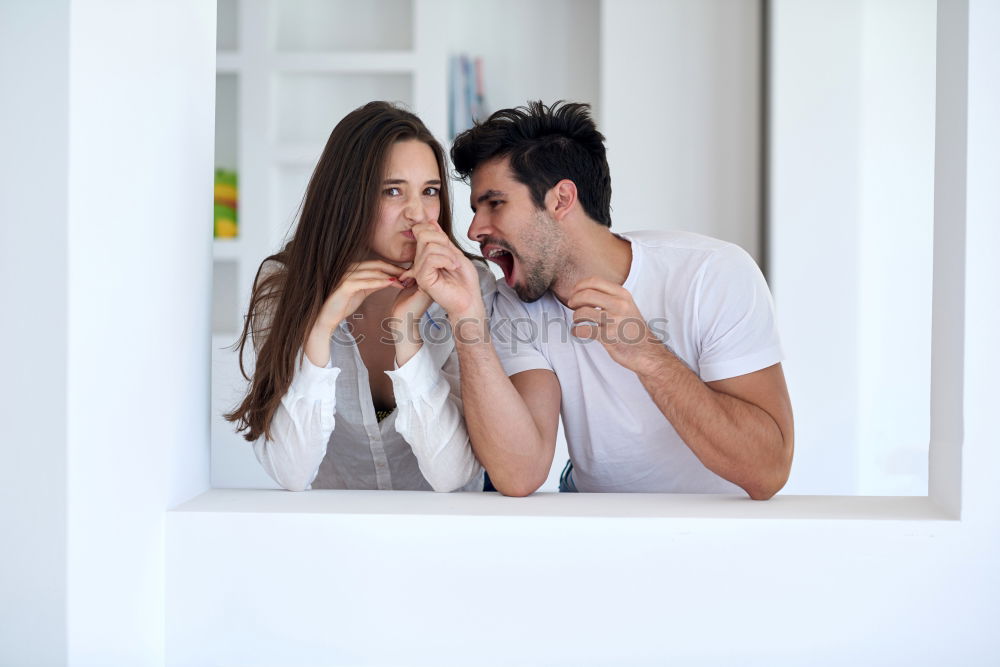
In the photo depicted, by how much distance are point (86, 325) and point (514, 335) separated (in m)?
1.04

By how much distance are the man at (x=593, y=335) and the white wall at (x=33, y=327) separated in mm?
710

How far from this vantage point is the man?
1.53m

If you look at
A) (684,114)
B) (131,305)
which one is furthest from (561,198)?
(684,114)

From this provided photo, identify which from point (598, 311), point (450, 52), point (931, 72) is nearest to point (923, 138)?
point (931, 72)

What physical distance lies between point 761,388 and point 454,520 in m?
0.73

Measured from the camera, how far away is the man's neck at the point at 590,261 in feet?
6.43

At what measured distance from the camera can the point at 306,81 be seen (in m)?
3.88

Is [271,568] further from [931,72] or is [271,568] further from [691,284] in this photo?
[931,72]

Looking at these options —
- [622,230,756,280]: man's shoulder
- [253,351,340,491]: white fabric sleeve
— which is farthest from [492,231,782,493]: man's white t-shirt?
[253,351,340,491]: white fabric sleeve

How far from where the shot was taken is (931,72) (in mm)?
3545

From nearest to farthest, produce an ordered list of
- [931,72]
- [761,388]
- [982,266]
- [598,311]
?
[982,266], [598,311], [761,388], [931,72]

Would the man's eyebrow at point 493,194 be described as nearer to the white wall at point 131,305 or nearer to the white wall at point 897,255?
the white wall at point 131,305

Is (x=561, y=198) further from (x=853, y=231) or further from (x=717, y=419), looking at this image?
(x=853, y=231)

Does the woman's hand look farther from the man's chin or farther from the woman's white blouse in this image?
the man's chin
